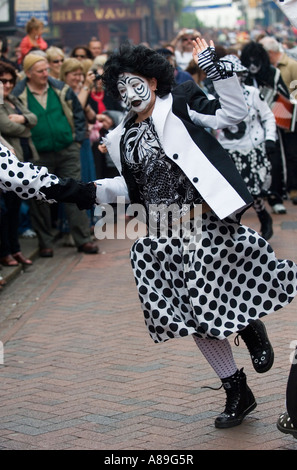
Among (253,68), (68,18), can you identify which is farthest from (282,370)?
(68,18)

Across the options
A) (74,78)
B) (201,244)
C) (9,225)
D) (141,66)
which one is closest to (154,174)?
(201,244)

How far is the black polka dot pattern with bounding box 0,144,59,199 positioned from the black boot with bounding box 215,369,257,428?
1294 millimetres

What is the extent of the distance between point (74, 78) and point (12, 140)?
207 cm

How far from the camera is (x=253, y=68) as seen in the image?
10.7 metres

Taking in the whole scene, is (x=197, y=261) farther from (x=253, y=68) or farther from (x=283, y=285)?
(x=253, y=68)

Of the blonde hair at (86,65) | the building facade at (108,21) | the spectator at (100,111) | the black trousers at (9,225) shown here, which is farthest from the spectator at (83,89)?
the building facade at (108,21)

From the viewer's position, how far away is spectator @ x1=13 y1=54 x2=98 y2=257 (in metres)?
10.0

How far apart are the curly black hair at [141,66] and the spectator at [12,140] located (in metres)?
4.26

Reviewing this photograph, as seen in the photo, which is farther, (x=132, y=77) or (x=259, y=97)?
(x=259, y=97)

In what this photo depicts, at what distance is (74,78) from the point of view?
1105cm

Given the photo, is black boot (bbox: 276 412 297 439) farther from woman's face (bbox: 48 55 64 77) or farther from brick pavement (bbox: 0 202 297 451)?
woman's face (bbox: 48 55 64 77)

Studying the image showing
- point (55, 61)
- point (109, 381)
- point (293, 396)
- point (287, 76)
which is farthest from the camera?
point (287, 76)

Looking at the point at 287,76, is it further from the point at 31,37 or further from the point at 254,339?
the point at 254,339
